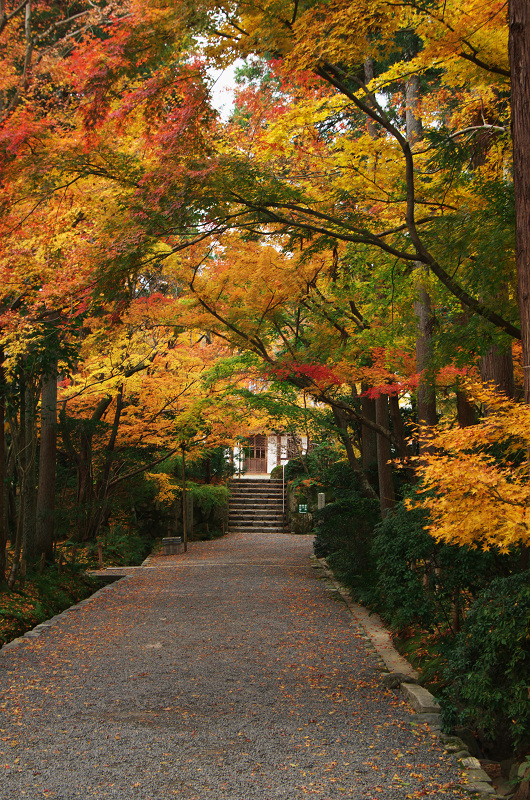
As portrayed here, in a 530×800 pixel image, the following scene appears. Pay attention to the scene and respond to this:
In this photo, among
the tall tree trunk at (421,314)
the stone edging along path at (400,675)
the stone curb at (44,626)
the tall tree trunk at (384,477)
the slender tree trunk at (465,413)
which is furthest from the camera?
the tall tree trunk at (384,477)

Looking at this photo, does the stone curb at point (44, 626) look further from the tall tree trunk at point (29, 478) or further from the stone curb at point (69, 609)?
the tall tree trunk at point (29, 478)

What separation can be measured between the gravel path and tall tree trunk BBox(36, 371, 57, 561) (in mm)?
2652

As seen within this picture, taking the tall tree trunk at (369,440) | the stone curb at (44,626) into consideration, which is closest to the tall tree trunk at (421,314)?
the tall tree trunk at (369,440)

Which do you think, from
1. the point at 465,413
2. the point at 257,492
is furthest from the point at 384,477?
the point at 257,492

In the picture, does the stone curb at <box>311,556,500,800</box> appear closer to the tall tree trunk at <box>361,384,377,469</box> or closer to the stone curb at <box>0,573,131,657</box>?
the stone curb at <box>0,573,131,657</box>

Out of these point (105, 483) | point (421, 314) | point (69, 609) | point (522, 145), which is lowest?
point (69, 609)

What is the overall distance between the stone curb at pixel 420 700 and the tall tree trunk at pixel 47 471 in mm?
5438

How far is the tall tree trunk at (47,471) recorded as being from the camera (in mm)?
10602

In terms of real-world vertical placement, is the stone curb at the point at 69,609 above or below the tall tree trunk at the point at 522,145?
below

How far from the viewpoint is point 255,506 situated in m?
22.5

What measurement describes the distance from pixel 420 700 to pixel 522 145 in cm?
373

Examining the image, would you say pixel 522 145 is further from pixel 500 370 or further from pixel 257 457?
pixel 257 457

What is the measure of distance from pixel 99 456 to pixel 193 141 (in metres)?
9.44

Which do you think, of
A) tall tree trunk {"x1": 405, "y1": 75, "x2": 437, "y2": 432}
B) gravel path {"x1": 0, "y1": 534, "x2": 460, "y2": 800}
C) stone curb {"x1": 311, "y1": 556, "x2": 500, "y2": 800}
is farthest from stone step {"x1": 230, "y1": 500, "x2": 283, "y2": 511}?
stone curb {"x1": 311, "y1": 556, "x2": 500, "y2": 800}
